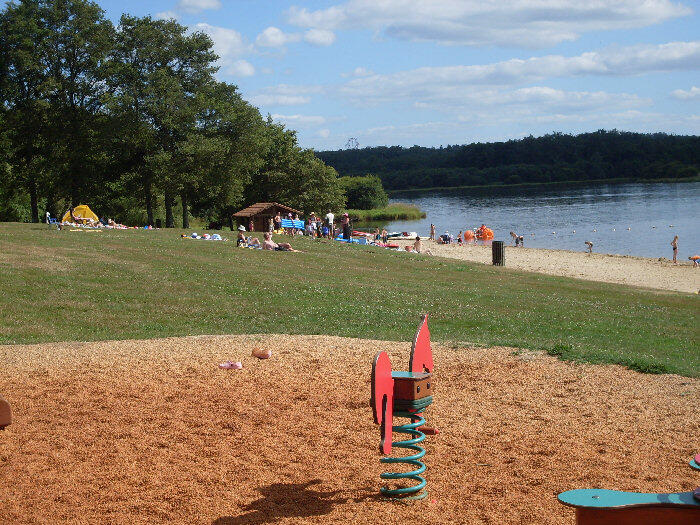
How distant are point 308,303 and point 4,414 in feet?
30.9

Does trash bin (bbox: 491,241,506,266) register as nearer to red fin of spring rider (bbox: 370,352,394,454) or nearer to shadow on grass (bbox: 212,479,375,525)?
shadow on grass (bbox: 212,479,375,525)

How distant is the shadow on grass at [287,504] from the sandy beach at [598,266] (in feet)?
88.7

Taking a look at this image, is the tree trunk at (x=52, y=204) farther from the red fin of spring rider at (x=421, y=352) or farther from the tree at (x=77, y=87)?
the red fin of spring rider at (x=421, y=352)

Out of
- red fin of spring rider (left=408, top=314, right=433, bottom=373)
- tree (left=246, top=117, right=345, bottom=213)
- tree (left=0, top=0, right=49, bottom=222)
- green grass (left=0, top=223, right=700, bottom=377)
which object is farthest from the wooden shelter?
red fin of spring rider (left=408, top=314, right=433, bottom=373)

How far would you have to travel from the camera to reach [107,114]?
1852 inches

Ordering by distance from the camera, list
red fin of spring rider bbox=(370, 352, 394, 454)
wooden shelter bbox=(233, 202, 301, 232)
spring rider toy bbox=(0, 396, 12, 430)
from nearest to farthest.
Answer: red fin of spring rider bbox=(370, 352, 394, 454), spring rider toy bbox=(0, 396, 12, 430), wooden shelter bbox=(233, 202, 301, 232)

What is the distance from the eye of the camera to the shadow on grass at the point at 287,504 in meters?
5.51

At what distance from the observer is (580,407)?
8.47 meters

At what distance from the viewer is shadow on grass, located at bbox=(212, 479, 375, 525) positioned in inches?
217

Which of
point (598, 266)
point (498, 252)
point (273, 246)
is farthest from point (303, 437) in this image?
point (598, 266)

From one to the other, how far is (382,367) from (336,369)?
15.4 feet

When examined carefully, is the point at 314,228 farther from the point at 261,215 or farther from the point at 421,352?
the point at 421,352

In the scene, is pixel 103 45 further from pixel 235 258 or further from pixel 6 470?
pixel 6 470

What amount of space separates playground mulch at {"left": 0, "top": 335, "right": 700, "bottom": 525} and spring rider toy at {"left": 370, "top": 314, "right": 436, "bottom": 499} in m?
0.18
